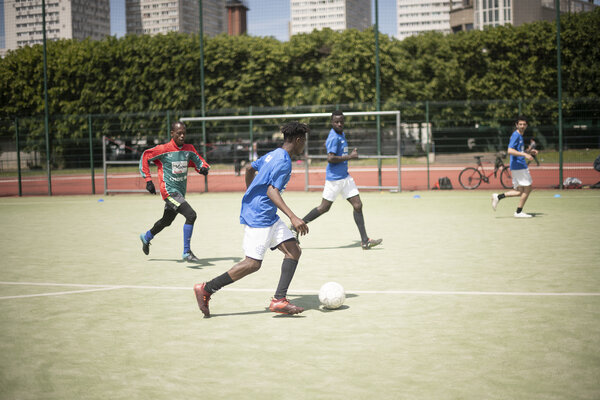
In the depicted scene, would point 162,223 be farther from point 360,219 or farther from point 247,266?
point 247,266

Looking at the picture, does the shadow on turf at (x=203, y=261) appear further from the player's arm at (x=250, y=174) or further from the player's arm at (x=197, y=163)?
the player's arm at (x=250, y=174)

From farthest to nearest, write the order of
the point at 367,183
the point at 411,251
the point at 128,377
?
the point at 367,183, the point at 411,251, the point at 128,377

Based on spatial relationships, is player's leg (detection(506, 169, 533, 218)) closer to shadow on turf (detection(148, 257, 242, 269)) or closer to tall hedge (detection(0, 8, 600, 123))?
shadow on turf (detection(148, 257, 242, 269))

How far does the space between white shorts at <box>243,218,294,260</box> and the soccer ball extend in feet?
2.14

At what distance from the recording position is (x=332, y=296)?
5.96m

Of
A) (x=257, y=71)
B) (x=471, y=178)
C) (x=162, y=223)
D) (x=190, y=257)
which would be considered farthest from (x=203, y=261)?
(x=257, y=71)

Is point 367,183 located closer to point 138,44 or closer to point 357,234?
point 357,234

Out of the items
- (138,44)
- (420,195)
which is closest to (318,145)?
(420,195)

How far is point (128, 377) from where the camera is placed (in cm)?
424

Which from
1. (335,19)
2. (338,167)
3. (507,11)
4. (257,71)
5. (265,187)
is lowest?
(265,187)

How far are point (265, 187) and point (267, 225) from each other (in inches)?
14.2

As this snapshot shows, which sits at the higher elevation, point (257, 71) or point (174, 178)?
point (257, 71)

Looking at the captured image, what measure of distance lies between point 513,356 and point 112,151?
2183 cm

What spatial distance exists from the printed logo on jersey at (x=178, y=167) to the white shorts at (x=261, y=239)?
3642 millimetres
